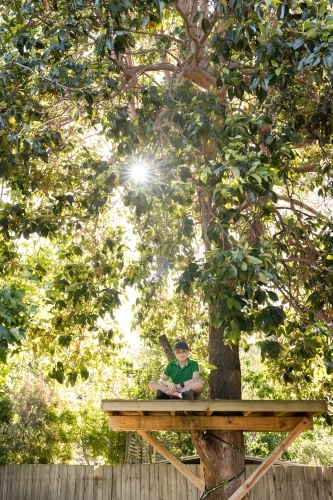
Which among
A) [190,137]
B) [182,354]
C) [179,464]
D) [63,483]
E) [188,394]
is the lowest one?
[179,464]

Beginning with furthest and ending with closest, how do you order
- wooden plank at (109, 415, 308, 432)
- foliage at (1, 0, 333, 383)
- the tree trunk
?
the tree trunk → wooden plank at (109, 415, 308, 432) → foliage at (1, 0, 333, 383)

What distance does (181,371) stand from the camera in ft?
18.6

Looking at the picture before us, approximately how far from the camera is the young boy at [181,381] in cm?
529

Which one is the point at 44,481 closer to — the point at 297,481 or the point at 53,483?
the point at 53,483

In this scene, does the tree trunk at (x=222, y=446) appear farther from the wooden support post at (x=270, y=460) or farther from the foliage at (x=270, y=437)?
the foliage at (x=270, y=437)

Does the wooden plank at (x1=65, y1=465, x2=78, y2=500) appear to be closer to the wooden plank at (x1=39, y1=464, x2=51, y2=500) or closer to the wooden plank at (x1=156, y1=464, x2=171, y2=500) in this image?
the wooden plank at (x1=39, y1=464, x2=51, y2=500)

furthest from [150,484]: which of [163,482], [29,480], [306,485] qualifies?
[306,485]

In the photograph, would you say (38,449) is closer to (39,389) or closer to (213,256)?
(39,389)

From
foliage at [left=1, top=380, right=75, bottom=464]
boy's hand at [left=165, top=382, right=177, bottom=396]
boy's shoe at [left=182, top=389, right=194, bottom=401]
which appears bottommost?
boy's shoe at [left=182, top=389, right=194, bottom=401]

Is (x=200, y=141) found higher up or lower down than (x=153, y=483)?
higher up

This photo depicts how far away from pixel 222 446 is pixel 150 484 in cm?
341

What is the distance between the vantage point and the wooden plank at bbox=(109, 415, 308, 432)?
5469mm

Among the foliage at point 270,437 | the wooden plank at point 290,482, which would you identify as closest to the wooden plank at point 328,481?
the wooden plank at point 290,482

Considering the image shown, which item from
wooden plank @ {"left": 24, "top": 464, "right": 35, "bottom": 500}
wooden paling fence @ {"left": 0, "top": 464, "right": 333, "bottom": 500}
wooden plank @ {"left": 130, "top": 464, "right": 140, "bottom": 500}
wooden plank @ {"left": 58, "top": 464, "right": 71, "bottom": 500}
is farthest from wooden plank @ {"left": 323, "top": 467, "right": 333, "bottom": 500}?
wooden plank @ {"left": 24, "top": 464, "right": 35, "bottom": 500}
